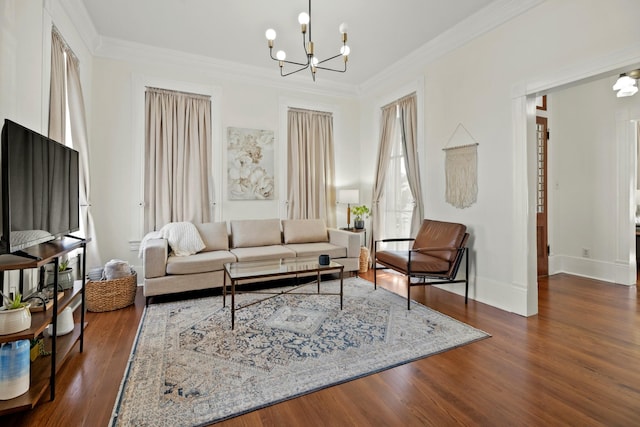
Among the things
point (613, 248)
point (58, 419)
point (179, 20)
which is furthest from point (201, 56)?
point (613, 248)

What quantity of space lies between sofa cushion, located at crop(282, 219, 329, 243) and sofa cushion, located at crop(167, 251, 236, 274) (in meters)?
1.09

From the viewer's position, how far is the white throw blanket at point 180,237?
147 inches

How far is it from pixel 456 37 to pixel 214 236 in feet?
12.6

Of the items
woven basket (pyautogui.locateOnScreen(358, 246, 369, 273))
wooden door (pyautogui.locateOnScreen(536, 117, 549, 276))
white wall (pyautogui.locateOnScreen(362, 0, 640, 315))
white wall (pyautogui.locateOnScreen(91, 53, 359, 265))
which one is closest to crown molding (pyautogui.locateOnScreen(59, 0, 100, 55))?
white wall (pyautogui.locateOnScreen(91, 53, 359, 265))

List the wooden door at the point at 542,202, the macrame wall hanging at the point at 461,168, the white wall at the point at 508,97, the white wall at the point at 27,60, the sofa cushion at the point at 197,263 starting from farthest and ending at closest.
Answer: the wooden door at the point at 542,202 < the macrame wall hanging at the point at 461,168 < the sofa cushion at the point at 197,263 < the white wall at the point at 508,97 < the white wall at the point at 27,60

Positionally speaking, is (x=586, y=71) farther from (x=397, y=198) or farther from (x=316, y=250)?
(x=316, y=250)

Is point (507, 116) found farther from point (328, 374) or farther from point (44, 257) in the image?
point (44, 257)

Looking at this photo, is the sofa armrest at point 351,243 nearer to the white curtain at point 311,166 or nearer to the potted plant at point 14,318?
the white curtain at point 311,166

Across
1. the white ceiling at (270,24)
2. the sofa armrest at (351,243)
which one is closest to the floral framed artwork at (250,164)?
the white ceiling at (270,24)

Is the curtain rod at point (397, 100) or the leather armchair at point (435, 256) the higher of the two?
the curtain rod at point (397, 100)

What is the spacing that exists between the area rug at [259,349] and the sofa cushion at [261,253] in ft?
1.70

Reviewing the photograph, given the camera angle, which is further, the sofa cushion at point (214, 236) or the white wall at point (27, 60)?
the sofa cushion at point (214, 236)

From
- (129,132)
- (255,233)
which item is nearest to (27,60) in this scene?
(129,132)

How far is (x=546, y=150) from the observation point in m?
4.66
